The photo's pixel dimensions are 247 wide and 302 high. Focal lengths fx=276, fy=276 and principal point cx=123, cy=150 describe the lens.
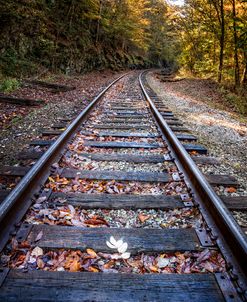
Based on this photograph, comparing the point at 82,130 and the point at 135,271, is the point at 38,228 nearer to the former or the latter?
the point at 135,271

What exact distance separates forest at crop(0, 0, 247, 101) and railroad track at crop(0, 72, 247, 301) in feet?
28.2

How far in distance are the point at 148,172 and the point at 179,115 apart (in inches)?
175

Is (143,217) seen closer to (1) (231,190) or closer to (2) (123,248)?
(2) (123,248)

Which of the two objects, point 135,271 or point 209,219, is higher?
point 209,219

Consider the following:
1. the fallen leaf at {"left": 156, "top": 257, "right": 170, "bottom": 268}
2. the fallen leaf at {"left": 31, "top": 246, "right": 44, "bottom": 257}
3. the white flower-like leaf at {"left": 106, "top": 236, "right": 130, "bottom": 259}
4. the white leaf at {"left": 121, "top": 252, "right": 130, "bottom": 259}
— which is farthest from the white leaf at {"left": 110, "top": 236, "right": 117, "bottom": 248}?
the fallen leaf at {"left": 31, "top": 246, "right": 44, "bottom": 257}

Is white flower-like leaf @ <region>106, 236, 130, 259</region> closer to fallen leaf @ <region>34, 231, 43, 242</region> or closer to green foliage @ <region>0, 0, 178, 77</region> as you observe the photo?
fallen leaf @ <region>34, 231, 43, 242</region>

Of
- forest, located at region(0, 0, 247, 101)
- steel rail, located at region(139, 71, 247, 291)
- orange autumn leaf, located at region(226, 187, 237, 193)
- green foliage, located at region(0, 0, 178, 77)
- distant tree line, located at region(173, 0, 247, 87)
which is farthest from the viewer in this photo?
distant tree line, located at region(173, 0, 247, 87)

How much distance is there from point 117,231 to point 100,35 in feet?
86.6

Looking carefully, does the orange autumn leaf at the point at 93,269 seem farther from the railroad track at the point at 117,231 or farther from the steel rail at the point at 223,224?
the steel rail at the point at 223,224

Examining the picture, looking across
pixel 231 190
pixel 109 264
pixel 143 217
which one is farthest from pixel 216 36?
pixel 109 264

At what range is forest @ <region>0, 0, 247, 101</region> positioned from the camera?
12.2 m

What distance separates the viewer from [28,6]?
1347 centimetres

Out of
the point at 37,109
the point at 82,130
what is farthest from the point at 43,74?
the point at 82,130

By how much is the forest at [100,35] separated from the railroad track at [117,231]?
28.2 feet
